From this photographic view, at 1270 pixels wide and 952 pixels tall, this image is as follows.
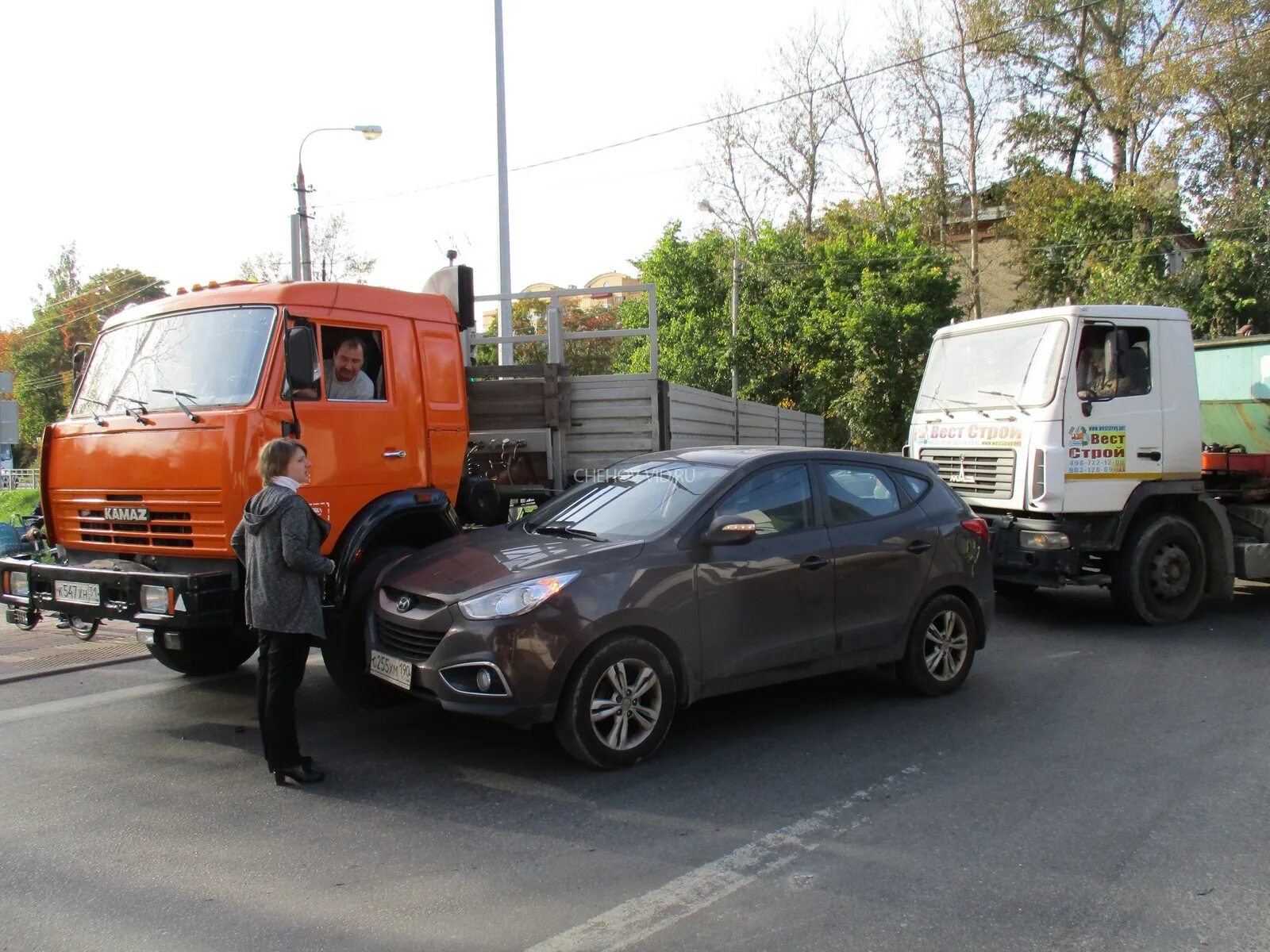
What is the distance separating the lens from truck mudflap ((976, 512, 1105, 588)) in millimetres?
8211

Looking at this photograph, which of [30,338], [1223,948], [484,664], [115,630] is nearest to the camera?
[1223,948]

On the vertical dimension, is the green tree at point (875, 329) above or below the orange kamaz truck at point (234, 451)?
above

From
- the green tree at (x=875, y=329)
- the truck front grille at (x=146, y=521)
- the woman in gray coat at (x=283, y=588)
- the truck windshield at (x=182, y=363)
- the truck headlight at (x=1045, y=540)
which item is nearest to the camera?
the woman in gray coat at (x=283, y=588)

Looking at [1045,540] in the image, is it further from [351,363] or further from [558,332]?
[351,363]

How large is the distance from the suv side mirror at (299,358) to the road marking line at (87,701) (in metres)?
2.63

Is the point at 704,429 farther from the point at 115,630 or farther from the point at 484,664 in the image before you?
the point at 115,630

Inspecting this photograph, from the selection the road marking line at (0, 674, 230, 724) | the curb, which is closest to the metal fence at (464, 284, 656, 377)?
the road marking line at (0, 674, 230, 724)

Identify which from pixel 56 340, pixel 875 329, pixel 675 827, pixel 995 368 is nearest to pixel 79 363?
pixel 675 827

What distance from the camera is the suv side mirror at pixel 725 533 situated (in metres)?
5.24

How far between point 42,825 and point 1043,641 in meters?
7.11

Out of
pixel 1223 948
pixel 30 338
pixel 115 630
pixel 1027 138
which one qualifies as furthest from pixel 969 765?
pixel 30 338

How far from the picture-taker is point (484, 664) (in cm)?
468

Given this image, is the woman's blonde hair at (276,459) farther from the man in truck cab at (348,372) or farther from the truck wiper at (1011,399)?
the truck wiper at (1011,399)

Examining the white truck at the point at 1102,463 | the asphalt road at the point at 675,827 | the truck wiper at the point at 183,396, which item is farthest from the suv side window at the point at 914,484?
the truck wiper at the point at 183,396
